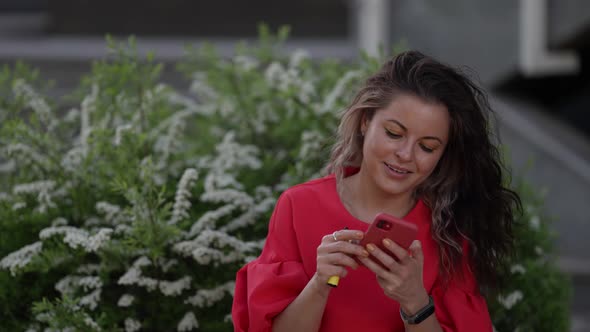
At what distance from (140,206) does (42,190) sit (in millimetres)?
464

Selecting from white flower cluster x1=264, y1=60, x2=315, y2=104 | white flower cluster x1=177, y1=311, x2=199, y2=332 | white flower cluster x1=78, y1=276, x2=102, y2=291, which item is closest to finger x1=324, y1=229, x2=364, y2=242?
white flower cluster x1=177, y1=311, x2=199, y2=332

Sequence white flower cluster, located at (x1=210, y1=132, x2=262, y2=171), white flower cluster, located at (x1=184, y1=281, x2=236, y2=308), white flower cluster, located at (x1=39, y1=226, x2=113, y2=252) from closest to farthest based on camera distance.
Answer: white flower cluster, located at (x1=39, y1=226, x2=113, y2=252), white flower cluster, located at (x1=184, y1=281, x2=236, y2=308), white flower cluster, located at (x1=210, y1=132, x2=262, y2=171)

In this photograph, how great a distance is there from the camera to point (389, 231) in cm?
175

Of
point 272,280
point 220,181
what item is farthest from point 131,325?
point 272,280

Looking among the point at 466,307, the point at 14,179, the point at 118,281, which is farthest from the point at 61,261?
the point at 466,307

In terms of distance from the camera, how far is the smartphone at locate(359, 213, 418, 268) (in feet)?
5.69

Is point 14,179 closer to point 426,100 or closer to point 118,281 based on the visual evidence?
point 118,281

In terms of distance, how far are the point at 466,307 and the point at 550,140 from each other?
174 inches

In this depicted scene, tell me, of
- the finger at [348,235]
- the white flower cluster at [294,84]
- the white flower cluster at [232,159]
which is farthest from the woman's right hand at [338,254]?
the white flower cluster at [294,84]

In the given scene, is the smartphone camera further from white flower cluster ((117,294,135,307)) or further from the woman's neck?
white flower cluster ((117,294,135,307))

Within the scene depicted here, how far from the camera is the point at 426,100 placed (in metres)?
1.93

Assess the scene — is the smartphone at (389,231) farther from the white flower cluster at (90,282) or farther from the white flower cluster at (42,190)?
the white flower cluster at (42,190)

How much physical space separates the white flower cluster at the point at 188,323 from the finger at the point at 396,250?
930 millimetres

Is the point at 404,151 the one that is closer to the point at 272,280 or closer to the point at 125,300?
the point at 272,280
